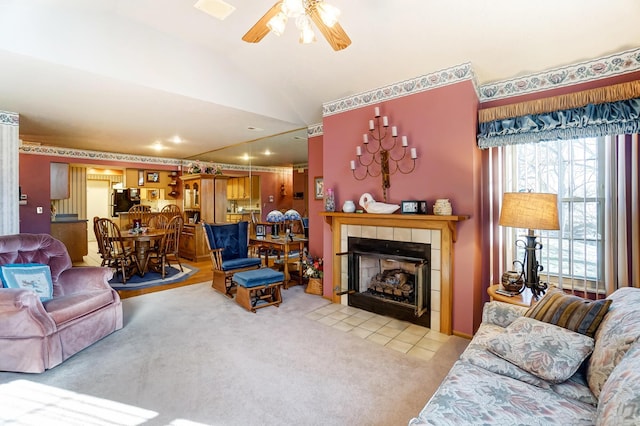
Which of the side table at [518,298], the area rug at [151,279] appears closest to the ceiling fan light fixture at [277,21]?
the side table at [518,298]

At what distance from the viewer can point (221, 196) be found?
23.6 feet

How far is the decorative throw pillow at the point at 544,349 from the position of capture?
4.59 ft

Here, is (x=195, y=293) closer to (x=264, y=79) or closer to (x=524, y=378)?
(x=264, y=79)

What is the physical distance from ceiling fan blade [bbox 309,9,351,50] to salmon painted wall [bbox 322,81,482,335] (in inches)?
55.1

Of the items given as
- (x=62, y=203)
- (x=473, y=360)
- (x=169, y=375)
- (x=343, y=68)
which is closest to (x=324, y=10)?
(x=343, y=68)

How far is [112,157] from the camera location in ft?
23.0

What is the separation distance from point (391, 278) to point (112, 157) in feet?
22.8

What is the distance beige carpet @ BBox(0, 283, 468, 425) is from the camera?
6.01ft

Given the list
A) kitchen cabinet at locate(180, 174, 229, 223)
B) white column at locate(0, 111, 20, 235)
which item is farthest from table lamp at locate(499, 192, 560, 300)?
kitchen cabinet at locate(180, 174, 229, 223)

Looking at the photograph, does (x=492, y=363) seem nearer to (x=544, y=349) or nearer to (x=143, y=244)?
(x=544, y=349)

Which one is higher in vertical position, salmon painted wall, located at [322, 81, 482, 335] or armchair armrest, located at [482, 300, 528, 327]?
salmon painted wall, located at [322, 81, 482, 335]

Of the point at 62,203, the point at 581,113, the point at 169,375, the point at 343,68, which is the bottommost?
the point at 169,375

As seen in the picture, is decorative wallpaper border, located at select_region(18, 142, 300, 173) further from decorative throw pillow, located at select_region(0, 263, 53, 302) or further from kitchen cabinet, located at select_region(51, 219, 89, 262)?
decorative throw pillow, located at select_region(0, 263, 53, 302)

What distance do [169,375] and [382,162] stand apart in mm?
2810
